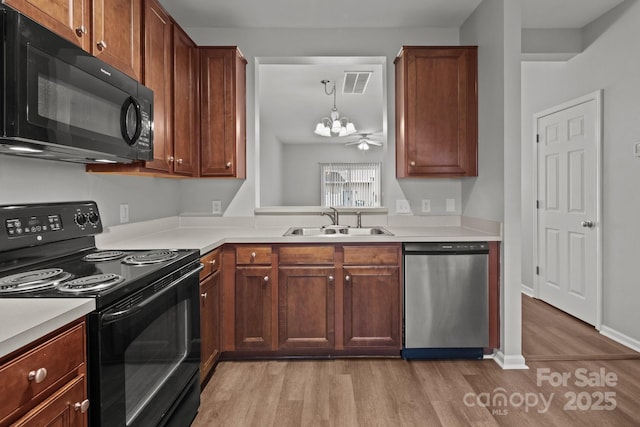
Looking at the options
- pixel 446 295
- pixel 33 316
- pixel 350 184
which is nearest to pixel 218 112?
pixel 446 295

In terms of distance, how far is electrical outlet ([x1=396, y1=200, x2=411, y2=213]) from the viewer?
135 inches

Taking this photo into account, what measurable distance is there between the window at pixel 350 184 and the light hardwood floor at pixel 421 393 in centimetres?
626

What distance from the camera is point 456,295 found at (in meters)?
2.74

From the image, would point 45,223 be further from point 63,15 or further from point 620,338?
point 620,338

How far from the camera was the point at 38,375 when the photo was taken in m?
0.97

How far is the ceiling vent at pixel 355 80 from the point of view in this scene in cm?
407

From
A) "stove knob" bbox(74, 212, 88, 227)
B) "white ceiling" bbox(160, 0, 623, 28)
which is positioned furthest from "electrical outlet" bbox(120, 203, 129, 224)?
"white ceiling" bbox(160, 0, 623, 28)

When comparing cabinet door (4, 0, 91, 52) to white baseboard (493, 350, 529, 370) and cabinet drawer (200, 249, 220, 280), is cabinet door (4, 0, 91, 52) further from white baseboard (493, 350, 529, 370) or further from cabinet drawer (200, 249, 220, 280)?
white baseboard (493, 350, 529, 370)

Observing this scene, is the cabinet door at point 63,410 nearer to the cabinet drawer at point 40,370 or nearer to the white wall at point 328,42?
the cabinet drawer at point 40,370

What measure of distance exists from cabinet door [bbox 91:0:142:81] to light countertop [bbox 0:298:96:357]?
3.70ft

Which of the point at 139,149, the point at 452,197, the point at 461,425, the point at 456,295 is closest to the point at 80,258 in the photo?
the point at 139,149

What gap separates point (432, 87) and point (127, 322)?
260cm

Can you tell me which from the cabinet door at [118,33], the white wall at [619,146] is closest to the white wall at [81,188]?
the cabinet door at [118,33]

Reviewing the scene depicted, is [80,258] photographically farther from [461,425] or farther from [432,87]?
[432,87]
